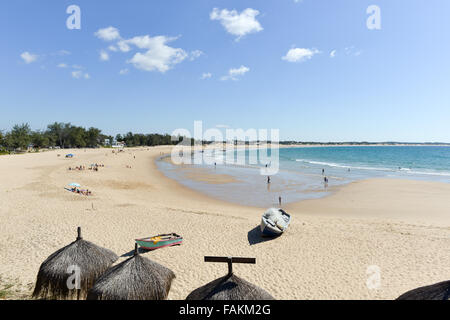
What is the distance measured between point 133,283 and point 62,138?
123 m

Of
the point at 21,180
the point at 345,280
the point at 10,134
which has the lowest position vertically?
the point at 345,280

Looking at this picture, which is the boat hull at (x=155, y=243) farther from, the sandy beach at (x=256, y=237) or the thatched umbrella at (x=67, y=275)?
the thatched umbrella at (x=67, y=275)

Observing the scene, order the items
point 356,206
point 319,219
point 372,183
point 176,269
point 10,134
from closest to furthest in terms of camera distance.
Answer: point 176,269 < point 319,219 < point 356,206 < point 372,183 < point 10,134

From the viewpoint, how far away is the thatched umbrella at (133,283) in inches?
271

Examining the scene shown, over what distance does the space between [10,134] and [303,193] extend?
8782cm

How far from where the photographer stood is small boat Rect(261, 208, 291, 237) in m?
13.9

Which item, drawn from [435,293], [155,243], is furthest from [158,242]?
[435,293]

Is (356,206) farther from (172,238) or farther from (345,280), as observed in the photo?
(172,238)

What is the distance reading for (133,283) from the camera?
7.13 metres

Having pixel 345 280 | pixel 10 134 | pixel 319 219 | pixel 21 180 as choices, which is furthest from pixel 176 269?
pixel 10 134

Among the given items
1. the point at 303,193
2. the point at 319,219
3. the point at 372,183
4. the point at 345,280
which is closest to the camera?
the point at 345,280

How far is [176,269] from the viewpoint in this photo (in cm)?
1066
